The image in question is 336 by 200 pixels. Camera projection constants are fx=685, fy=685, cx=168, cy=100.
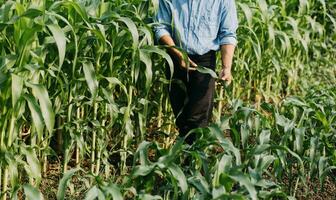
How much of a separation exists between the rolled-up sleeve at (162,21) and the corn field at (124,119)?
57 millimetres

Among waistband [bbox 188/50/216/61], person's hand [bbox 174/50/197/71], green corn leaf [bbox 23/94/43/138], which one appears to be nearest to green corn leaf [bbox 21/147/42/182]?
green corn leaf [bbox 23/94/43/138]

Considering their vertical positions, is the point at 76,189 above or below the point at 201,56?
below

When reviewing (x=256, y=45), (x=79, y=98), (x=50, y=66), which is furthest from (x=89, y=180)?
(x=256, y=45)

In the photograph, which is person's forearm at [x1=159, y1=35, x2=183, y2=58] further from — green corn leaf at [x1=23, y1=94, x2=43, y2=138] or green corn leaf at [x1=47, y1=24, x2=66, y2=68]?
green corn leaf at [x1=23, y1=94, x2=43, y2=138]

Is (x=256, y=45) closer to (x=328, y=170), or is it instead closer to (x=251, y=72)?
(x=251, y=72)

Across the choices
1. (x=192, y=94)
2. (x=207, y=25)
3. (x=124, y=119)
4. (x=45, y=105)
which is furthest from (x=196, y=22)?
(x=45, y=105)

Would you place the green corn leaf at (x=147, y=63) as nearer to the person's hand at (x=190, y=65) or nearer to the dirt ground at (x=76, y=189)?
the person's hand at (x=190, y=65)

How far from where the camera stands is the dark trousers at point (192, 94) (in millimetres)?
4279

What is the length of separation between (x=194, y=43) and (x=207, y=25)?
14 centimetres

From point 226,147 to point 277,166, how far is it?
0.43 meters

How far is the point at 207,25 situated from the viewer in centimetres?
417

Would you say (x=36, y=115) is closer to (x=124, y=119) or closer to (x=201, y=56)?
(x=124, y=119)

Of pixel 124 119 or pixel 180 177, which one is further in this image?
pixel 124 119

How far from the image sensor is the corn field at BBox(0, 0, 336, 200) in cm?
315
